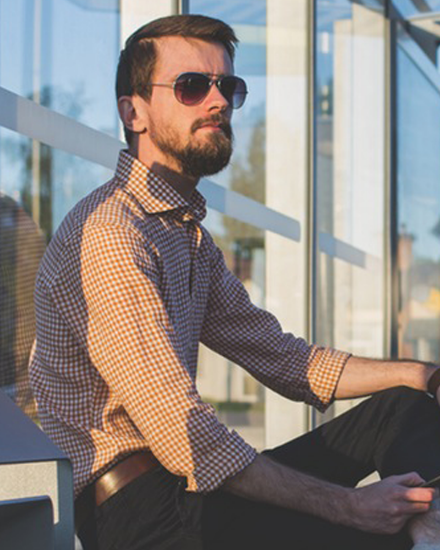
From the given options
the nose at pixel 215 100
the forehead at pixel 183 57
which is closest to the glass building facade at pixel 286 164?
the forehead at pixel 183 57

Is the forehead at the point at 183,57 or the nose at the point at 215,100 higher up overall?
the forehead at the point at 183,57

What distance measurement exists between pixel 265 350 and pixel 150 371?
82cm

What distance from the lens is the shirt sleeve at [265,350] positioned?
8.75 feet

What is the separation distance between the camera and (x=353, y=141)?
6203 mm

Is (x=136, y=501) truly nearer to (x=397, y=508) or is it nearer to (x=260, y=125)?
(x=397, y=508)

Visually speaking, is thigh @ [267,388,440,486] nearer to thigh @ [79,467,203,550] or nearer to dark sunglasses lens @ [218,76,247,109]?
thigh @ [79,467,203,550]

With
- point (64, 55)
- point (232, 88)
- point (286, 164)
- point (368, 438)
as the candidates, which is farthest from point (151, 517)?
point (286, 164)

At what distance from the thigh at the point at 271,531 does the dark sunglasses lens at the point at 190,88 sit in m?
0.88

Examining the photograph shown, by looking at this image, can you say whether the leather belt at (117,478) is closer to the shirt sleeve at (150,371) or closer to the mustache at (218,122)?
the shirt sleeve at (150,371)

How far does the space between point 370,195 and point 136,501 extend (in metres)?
4.70

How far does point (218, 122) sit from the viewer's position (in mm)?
2465

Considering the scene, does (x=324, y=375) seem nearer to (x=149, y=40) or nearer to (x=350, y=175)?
(x=149, y=40)

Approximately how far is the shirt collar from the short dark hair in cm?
19

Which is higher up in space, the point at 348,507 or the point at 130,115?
the point at 130,115
